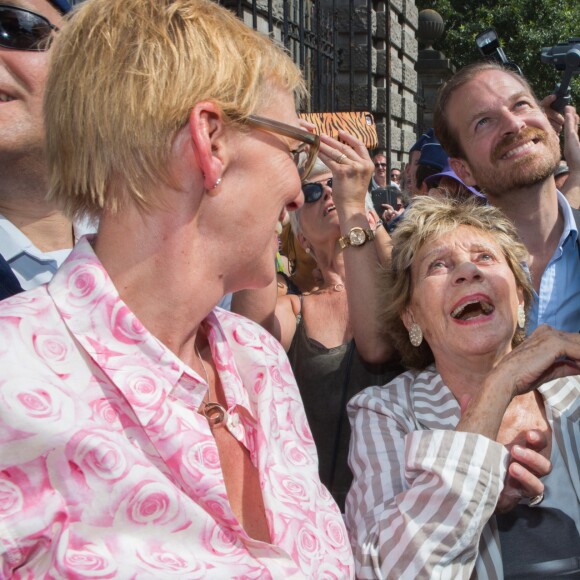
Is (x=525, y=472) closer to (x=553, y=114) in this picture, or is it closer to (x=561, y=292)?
(x=561, y=292)

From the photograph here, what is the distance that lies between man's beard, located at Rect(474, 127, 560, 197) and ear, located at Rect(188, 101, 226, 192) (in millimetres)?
1842

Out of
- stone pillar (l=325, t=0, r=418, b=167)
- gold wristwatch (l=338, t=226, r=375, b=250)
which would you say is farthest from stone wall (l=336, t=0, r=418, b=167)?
gold wristwatch (l=338, t=226, r=375, b=250)

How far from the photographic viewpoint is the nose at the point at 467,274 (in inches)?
87.2

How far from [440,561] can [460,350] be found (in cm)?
70

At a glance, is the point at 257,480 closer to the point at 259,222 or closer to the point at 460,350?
the point at 259,222

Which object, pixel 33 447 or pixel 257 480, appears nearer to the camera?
pixel 33 447

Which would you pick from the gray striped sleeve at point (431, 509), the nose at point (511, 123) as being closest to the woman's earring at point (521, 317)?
the gray striped sleeve at point (431, 509)

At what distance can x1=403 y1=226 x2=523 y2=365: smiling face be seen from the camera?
217 centimetres

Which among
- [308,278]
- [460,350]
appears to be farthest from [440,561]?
[308,278]

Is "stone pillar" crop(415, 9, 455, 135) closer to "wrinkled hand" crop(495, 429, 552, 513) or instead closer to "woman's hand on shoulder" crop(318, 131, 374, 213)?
"woman's hand on shoulder" crop(318, 131, 374, 213)

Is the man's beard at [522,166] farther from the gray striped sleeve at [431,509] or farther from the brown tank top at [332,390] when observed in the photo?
the gray striped sleeve at [431,509]

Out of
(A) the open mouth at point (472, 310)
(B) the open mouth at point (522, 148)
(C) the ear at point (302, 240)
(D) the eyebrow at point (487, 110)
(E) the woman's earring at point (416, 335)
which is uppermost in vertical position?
(D) the eyebrow at point (487, 110)

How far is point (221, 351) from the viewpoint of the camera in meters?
1.60

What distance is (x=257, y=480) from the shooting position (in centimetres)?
147
